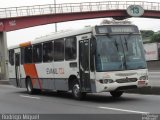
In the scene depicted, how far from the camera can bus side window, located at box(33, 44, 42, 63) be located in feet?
74.9

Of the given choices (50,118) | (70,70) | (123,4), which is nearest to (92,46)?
(70,70)

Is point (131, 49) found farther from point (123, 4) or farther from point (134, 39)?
point (123, 4)

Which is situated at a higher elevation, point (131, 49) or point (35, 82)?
point (131, 49)

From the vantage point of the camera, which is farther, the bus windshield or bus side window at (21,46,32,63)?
bus side window at (21,46,32,63)

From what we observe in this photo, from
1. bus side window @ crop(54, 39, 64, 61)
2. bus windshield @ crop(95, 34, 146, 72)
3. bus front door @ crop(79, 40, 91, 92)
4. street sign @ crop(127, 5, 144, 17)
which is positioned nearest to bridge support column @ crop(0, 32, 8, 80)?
street sign @ crop(127, 5, 144, 17)

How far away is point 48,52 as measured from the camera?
2167 centimetres

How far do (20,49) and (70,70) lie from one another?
24.4 ft

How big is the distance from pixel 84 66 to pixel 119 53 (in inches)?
58.1

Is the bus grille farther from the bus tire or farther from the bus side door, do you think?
the bus side door

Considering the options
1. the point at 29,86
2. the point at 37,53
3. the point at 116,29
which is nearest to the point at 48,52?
the point at 37,53

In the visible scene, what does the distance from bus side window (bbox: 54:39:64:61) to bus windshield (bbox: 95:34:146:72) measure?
3.16 metres

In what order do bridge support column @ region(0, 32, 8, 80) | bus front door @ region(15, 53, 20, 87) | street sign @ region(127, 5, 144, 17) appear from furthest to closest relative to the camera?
1. street sign @ region(127, 5, 144, 17)
2. bridge support column @ region(0, 32, 8, 80)
3. bus front door @ region(15, 53, 20, 87)

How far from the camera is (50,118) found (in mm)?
13281

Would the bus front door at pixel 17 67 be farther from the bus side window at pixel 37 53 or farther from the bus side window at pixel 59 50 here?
the bus side window at pixel 59 50
